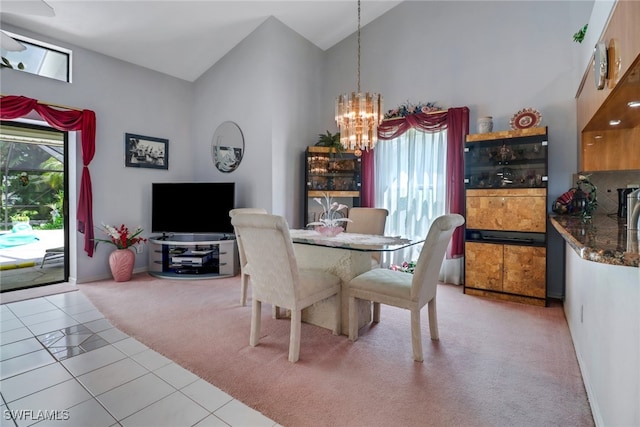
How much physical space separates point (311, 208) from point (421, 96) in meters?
2.26

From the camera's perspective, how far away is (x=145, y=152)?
4.83m

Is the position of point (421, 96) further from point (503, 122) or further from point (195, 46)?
point (195, 46)

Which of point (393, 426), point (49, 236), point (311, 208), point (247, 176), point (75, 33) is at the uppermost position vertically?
point (75, 33)

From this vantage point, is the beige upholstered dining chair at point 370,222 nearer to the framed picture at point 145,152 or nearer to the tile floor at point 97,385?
the tile floor at point 97,385

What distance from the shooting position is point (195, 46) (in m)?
4.70

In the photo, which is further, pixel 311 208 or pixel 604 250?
pixel 311 208

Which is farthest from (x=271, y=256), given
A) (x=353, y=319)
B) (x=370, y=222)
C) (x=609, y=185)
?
(x=609, y=185)

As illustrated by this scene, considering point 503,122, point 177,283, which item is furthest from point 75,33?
point 503,122

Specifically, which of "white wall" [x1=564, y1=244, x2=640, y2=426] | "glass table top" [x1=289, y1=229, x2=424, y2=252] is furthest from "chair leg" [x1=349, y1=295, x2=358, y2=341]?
"white wall" [x1=564, y1=244, x2=640, y2=426]

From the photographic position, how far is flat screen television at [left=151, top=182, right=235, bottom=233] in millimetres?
4645

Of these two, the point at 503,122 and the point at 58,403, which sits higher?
the point at 503,122

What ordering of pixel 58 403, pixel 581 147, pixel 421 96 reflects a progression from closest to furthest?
pixel 58 403
pixel 581 147
pixel 421 96

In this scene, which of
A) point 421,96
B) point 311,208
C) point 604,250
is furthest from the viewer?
point 311,208

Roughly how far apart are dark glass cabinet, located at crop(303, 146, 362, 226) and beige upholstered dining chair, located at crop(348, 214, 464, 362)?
2370mm
